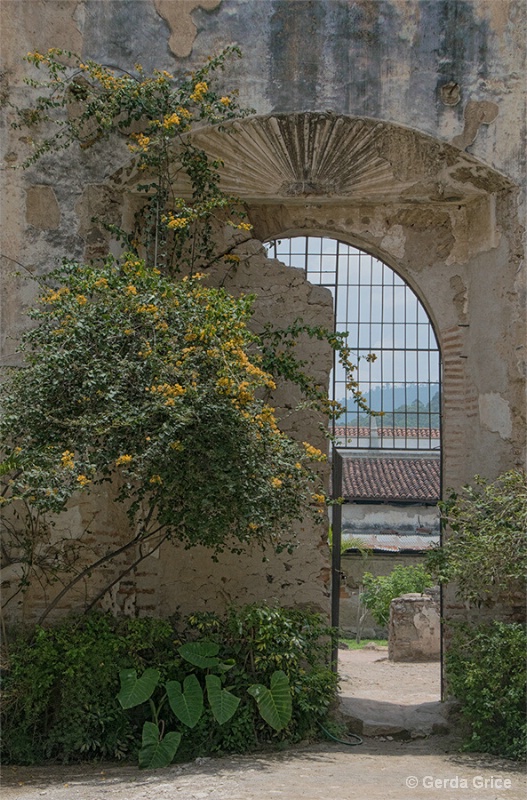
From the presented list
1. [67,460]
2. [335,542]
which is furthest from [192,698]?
[335,542]

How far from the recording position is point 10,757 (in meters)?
6.41

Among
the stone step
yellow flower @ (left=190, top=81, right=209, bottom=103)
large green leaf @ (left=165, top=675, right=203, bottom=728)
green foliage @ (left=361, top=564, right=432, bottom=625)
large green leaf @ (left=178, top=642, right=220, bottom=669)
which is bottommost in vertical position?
the stone step

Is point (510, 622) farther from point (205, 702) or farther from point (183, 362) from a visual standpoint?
point (183, 362)

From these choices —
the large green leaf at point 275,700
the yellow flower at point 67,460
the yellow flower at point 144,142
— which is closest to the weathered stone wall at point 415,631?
the large green leaf at point 275,700

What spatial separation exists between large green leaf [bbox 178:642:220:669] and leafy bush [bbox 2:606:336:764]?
8 cm

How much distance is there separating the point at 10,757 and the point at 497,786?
9.57 ft

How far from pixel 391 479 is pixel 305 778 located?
1879 centimetres

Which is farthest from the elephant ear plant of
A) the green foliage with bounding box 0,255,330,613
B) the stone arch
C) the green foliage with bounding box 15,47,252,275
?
the green foliage with bounding box 15,47,252,275

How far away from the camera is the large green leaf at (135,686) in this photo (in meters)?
6.39

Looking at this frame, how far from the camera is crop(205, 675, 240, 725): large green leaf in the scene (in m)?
6.39

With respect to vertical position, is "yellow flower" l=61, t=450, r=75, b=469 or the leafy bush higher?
"yellow flower" l=61, t=450, r=75, b=469

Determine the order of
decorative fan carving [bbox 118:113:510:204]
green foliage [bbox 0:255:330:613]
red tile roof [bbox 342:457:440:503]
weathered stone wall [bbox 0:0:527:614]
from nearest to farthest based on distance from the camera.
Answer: green foliage [bbox 0:255:330:613] → weathered stone wall [bbox 0:0:527:614] → decorative fan carving [bbox 118:113:510:204] → red tile roof [bbox 342:457:440:503]

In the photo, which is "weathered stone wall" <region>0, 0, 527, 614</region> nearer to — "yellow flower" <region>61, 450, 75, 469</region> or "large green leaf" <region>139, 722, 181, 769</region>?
"large green leaf" <region>139, 722, 181, 769</region>

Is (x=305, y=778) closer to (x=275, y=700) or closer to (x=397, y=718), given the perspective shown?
(x=275, y=700)
